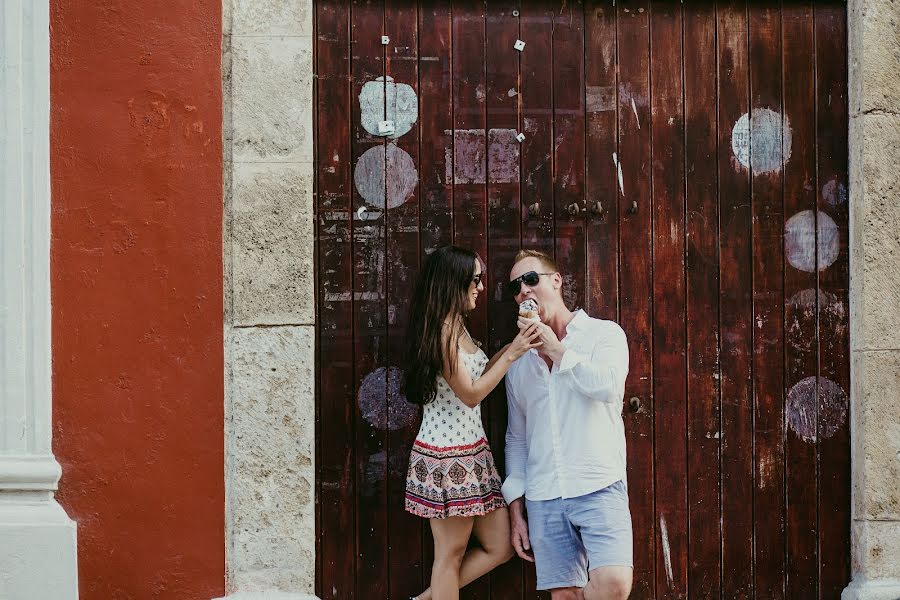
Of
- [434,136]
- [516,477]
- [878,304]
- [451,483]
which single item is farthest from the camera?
[434,136]

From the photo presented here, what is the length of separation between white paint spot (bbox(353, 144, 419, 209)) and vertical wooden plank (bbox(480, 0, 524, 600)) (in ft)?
1.12

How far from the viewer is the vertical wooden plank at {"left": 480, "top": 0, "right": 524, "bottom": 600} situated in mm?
4121

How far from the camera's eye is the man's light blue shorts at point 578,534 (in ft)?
11.5

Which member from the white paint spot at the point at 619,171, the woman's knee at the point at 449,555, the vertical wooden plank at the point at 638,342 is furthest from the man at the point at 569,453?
the white paint spot at the point at 619,171

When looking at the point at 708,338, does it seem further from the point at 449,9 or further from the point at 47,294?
the point at 47,294

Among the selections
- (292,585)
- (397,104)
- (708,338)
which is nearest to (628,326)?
(708,338)

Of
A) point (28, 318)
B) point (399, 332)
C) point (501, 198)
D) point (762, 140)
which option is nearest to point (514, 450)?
point (399, 332)

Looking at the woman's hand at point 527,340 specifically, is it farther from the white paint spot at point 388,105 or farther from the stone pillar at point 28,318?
the stone pillar at point 28,318

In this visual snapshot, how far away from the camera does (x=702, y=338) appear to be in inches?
164

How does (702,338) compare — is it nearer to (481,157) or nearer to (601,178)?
(601,178)

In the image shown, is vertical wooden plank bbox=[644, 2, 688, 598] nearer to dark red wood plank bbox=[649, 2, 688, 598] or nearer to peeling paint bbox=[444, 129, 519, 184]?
dark red wood plank bbox=[649, 2, 688, 598]

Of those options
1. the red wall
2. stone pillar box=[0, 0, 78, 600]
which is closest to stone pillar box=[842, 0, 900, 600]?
the red wall

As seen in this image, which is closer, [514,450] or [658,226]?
[514,450]

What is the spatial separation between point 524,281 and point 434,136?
758 mm
